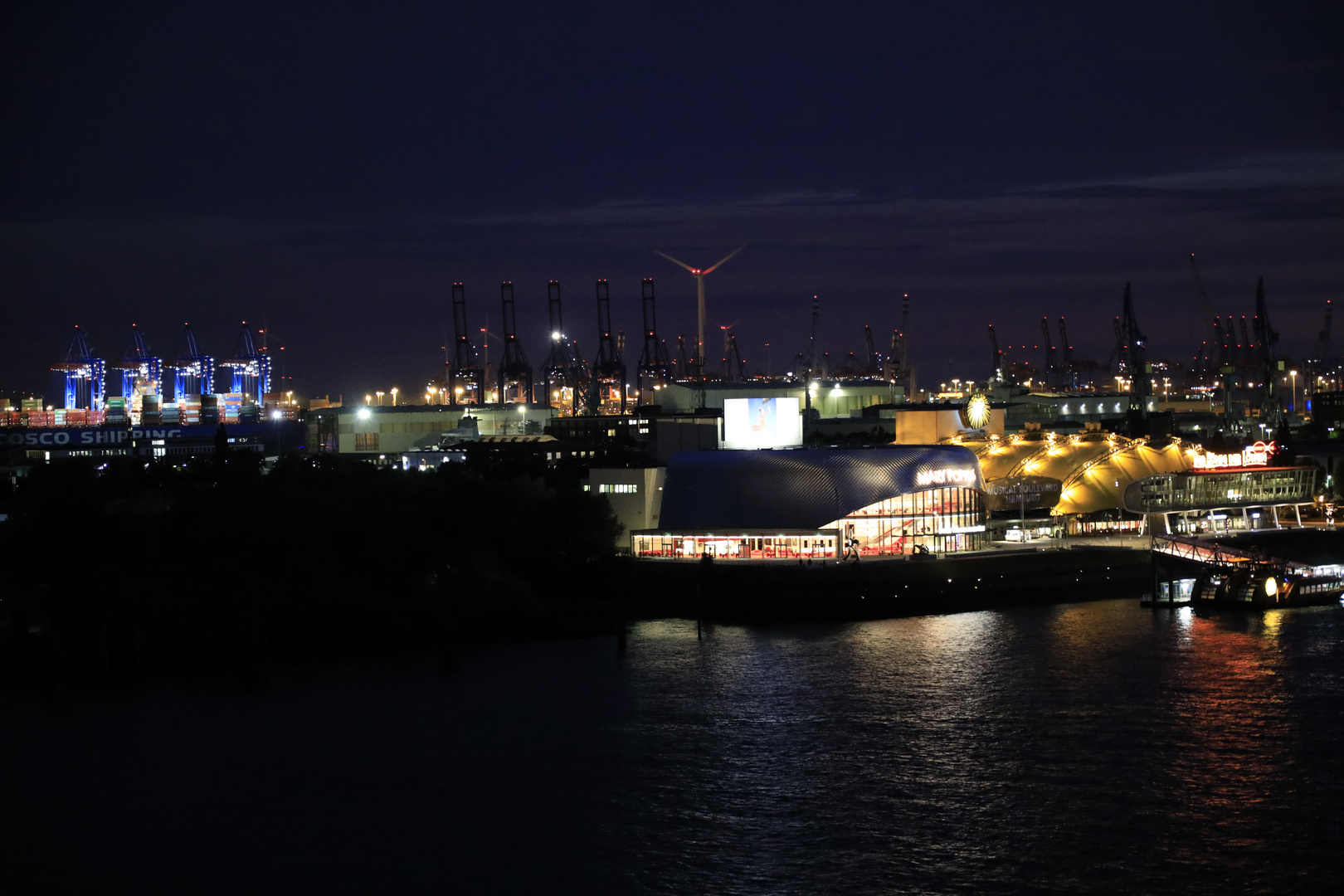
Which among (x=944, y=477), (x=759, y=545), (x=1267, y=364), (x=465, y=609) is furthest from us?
(x=1267, y=364)

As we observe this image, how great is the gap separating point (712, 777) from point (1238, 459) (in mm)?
26312

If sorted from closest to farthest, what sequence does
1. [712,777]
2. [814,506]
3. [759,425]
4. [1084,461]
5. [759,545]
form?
[712,777] → [759,545] → [814,506] → [1084,461] → [759,425]

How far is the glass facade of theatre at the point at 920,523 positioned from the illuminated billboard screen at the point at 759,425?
730 cm

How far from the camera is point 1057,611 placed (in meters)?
27.6

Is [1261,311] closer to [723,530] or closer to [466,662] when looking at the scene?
[723,530]

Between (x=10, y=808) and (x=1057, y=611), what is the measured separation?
1872 centimetres

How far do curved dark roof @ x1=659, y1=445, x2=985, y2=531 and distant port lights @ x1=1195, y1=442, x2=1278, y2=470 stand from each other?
8.59 meters

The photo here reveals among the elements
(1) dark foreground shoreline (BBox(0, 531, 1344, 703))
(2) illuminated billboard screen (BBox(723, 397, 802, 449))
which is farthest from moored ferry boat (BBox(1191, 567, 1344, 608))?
(2) illuminated billboard screen (BBox(723, 397, 802, 449))

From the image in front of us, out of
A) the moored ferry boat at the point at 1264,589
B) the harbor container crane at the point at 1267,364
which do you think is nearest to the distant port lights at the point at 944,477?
the moored ferry boat at the point at 1264,589

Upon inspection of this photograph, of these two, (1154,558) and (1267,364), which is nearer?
(1154,558)

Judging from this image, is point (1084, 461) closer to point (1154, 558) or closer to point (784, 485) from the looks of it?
point (1154, 558)

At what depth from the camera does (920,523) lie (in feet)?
103

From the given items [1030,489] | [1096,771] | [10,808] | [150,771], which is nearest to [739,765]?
[1096,771]

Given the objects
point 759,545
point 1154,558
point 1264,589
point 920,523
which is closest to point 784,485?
point 759,545
